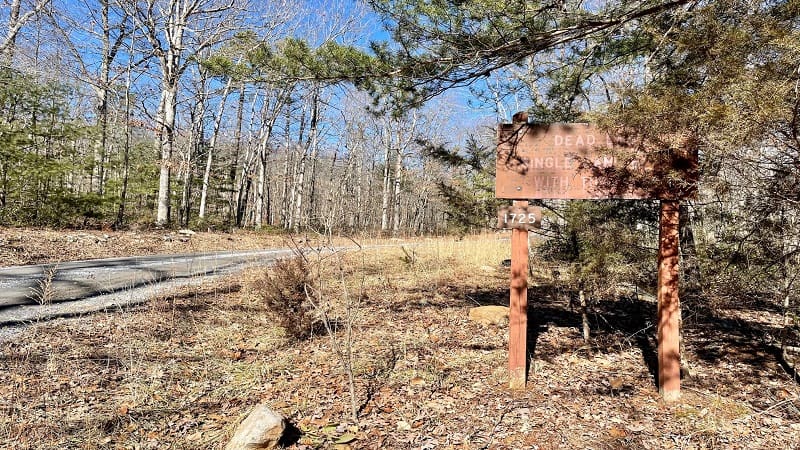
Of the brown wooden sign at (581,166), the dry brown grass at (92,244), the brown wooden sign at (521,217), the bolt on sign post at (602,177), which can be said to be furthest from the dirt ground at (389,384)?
the dry brown grass at (92,244)

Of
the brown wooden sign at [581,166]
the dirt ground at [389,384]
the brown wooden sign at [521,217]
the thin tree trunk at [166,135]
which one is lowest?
the dirt ground at [389,384]

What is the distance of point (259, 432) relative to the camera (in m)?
2.57

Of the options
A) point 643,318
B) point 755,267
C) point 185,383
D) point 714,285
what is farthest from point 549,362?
point 185,383

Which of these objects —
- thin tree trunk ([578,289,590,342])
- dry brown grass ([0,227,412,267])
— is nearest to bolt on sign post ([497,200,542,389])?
thin tree trunk ([578,289,590,342])

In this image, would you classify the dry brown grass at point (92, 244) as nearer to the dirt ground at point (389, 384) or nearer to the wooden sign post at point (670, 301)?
the dirt ground at point (389, 384)

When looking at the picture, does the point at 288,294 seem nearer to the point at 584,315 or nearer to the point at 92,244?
the point at 584,315

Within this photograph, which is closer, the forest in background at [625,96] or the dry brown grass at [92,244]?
the forest in background at [625,96]

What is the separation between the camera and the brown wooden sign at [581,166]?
9.80 ft

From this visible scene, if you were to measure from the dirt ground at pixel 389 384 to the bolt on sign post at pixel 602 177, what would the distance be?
0.45 m

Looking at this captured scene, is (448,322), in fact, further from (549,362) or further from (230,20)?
(230,20)

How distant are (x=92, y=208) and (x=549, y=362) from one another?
49.1ft

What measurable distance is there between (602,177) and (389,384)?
2543 mm

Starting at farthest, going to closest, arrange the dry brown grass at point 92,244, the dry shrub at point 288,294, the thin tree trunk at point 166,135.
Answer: the thin tree trunk at point 166,135, the dry brown grass at point 92,244, the dry shrub at point 288,294

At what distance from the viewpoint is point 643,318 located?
536 cm
